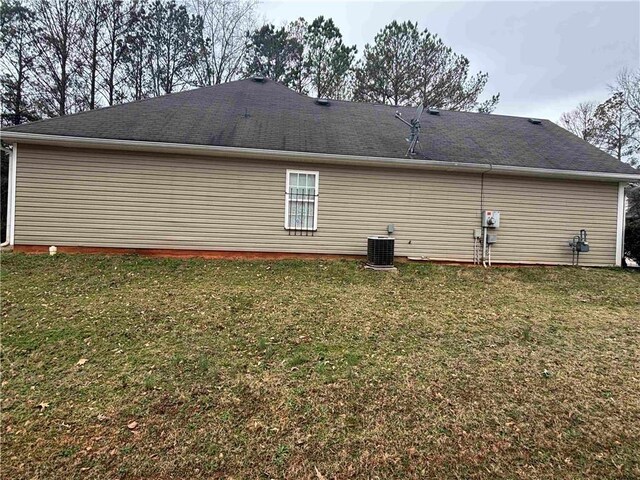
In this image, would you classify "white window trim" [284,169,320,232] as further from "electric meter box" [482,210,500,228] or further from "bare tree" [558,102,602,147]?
"bare tree" [558,102,602,147]

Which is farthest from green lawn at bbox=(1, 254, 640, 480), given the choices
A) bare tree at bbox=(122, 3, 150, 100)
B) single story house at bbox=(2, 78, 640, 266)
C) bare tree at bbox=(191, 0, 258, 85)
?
bare tree at bbox=(191, 0, 258, 85)

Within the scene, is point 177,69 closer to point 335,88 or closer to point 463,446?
point 335,88

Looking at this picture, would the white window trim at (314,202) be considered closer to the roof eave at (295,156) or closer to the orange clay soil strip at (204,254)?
the roof eave at (295,156)

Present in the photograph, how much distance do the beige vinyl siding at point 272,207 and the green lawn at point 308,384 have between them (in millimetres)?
2120

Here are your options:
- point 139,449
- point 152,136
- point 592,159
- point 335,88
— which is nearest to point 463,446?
point 139,449

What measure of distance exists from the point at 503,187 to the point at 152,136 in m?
8.07

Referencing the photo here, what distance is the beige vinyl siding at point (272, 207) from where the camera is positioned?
7.13 meters

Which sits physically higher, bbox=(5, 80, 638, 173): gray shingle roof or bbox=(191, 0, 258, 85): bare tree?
bbox=(191, 0, 258, 85): bare tree

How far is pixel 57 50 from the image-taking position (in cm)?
1420

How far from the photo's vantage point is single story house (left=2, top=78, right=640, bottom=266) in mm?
7113

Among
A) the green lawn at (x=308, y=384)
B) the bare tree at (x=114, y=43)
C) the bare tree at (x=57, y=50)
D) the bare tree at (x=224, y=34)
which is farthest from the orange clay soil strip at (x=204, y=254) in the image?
the bare tree at (x=224, y=34)

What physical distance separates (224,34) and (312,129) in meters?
11.8

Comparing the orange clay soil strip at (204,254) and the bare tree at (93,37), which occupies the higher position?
the bare tree at (93,37)

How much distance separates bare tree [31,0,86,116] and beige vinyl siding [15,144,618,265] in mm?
9994
